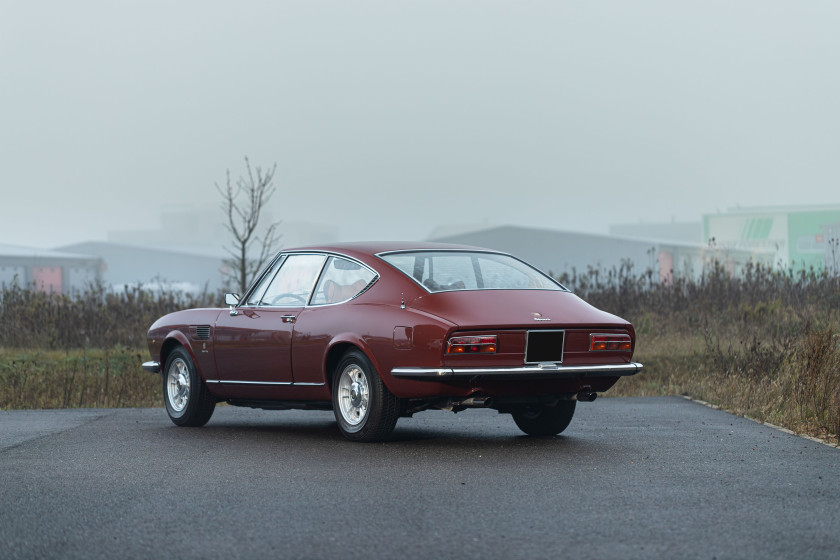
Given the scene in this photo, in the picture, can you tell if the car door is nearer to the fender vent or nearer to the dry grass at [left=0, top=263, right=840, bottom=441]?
the fender vent

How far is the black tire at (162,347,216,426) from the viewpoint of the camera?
11062mm

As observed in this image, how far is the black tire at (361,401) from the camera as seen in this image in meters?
8.92

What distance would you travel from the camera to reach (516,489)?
6.99 m

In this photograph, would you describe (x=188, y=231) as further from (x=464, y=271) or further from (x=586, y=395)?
(x=586, y=395)

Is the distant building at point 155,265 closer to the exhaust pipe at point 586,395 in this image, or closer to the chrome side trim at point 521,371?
the exhaust pipe at point 586,395

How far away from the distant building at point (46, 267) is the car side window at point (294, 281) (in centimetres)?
5444

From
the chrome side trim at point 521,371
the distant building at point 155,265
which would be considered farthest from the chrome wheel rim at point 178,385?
the distant building at point 155,265

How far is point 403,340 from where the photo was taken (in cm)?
866

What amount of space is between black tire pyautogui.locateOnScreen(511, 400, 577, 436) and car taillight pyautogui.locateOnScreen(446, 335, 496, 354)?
1509 millimetres

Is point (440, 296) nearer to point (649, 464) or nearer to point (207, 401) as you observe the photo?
point (649, 464)

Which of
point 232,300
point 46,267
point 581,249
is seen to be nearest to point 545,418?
point 232,300

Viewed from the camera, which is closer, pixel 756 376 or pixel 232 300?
pixel 232 300

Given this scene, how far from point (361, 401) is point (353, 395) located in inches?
4.3

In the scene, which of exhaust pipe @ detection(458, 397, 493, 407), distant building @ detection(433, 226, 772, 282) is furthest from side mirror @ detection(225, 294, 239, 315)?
distant building @ detection(433, 226, 772, 282)
